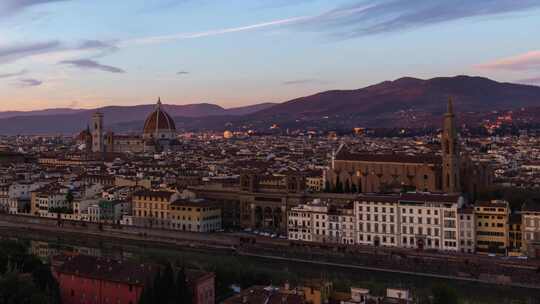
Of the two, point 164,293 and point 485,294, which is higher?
point 164,293

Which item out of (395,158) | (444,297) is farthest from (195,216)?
(444,297)

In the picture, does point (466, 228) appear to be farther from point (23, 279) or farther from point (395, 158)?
point (23, 279)

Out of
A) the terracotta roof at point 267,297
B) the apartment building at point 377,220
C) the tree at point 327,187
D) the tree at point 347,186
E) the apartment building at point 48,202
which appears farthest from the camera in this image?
the apartment building at point 48,202

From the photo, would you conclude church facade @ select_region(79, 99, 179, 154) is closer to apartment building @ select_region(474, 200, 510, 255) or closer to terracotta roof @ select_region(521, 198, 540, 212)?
apartment building @ select_region(474, 200, 510, 255)

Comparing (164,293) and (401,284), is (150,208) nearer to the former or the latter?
(401,284)

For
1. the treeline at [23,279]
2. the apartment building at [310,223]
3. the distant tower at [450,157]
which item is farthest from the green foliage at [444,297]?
the distant tower at [450,157]

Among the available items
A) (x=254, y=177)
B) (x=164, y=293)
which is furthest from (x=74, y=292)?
(x=254, y=177)

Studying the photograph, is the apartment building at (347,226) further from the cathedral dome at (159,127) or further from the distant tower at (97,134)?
the cathedral dome at (159,127)
